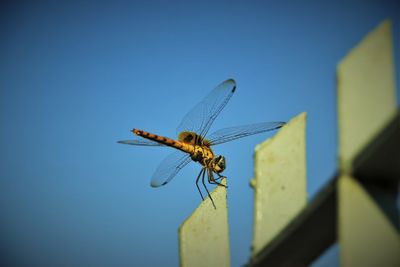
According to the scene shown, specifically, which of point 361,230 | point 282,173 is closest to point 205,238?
point 282,173

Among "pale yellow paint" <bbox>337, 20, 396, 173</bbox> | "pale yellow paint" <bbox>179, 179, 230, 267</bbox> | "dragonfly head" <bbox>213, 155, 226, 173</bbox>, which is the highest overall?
"dragonfly head" <bbox>213, 155, 226, 173</bbox>

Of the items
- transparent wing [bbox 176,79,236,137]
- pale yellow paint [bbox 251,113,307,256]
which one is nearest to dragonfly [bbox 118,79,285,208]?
transparent wing [bbox 176,79,236,137]

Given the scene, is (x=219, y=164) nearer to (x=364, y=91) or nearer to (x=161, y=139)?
(x=161, y=139)

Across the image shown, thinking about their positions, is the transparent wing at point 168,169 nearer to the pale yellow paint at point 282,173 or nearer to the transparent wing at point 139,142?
the transparent wing at point 139,142

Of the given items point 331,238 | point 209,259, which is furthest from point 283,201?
point 209,259

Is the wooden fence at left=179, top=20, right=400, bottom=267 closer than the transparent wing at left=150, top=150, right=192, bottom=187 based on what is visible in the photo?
Yes

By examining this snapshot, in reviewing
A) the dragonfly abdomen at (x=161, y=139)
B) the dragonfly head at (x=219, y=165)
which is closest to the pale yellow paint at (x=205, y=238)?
the dragonfly head at (x=219, y=165)

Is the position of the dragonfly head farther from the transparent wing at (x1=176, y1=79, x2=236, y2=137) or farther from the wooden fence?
the wooden fence
